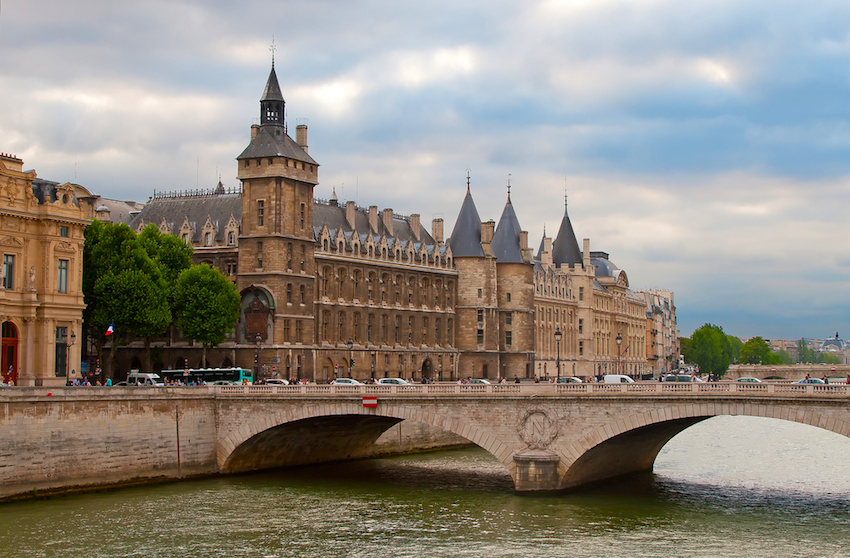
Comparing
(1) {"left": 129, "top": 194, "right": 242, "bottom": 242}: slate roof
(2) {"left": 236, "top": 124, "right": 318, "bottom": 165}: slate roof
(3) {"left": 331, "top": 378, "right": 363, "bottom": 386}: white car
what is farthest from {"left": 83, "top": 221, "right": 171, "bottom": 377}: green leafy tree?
(1) {"left": 129, "top": 194, "right": 242, "bottom": 242}: slate roof

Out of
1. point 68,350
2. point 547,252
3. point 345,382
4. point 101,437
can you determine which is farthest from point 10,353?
point 547,252

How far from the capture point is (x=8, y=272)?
67.6 metres

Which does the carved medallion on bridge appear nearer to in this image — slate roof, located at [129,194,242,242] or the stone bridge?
the stone bridge

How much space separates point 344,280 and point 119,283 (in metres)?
30.7

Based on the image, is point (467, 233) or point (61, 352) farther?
point (467, 233)

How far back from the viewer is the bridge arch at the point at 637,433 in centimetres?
4847

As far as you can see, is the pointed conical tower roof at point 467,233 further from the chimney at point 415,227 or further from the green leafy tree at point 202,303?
the green leafy tree at point 202,303

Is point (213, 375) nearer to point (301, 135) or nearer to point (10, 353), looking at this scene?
point (10, 353)

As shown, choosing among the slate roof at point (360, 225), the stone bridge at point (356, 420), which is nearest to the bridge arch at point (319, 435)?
the stone bridge at point (356, 420)

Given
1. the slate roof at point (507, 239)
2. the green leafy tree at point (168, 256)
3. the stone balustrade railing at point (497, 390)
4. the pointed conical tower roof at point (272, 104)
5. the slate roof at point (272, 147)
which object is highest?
the pointed conical tower roof at point (272, 104)

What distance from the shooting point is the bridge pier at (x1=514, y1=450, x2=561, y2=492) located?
5353cm

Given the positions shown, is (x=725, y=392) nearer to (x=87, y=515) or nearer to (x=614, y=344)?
(x=87, y=515)

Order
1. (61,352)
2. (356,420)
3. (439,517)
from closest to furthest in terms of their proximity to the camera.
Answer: (439,517)
(356,420)
(61,352)

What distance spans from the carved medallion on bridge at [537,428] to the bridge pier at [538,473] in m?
0.58
